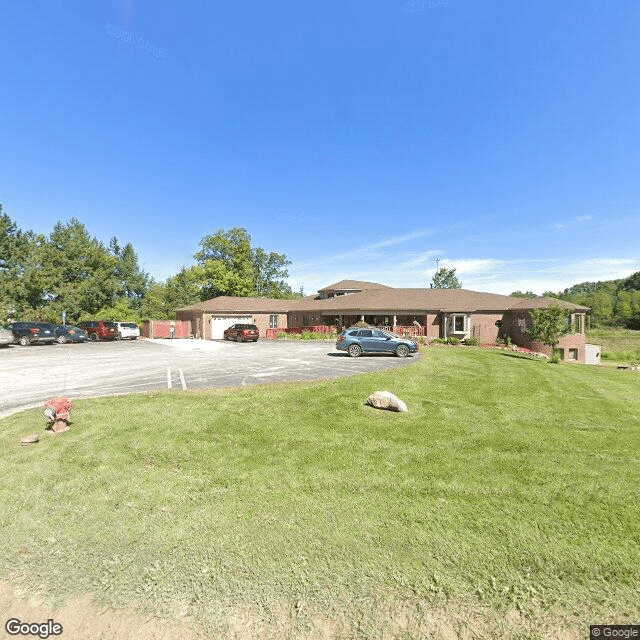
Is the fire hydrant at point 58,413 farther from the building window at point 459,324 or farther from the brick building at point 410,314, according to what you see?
the building window at point 459,324

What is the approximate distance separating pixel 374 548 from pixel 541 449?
15.8ft

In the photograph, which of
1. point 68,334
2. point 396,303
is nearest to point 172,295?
point 68,334

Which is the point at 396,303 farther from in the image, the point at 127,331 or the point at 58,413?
the point at 58,413

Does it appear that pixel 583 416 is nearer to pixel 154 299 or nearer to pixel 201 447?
pixel 201 447

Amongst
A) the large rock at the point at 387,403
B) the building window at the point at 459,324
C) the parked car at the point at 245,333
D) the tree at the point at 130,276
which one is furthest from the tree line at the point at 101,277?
the large rock at the point at 387,403

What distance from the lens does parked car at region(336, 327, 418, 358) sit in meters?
20.5

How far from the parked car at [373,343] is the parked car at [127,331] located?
82.9ft

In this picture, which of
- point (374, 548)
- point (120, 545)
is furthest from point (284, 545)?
point (120, 545)

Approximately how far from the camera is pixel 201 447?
24.0 ft

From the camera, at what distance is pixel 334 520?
4.98m

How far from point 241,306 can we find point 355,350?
23.3 metres

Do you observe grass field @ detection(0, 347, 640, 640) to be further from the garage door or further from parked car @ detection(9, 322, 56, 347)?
the garage door

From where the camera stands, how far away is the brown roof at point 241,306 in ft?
129

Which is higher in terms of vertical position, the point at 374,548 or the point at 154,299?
the point at 154,299
